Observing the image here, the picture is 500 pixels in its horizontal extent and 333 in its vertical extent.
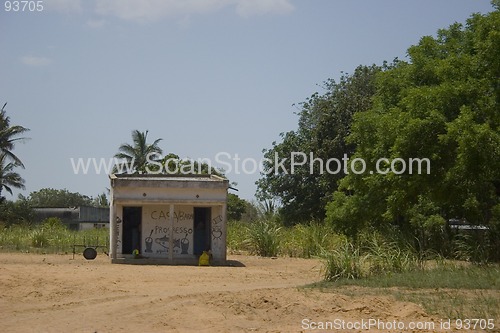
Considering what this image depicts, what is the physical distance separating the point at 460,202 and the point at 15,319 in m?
14.1

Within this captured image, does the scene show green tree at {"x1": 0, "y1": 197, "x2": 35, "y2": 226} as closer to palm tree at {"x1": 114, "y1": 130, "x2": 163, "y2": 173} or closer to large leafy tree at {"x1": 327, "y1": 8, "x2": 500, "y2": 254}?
palm tree at {"x1": 114, "y1": 130, "x2": 163, "y2": 173}

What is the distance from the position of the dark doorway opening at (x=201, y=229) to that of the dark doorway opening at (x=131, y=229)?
2.32m

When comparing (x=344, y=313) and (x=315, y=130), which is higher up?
(x=315, y=130)

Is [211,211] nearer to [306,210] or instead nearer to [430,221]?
[430,221]

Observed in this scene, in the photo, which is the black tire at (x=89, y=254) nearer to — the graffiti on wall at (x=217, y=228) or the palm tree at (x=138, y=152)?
the graffiti on wall at (x=217, y=228)

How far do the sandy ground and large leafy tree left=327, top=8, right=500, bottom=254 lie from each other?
4729 millimetres

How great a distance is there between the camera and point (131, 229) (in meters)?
Answer: 27.9

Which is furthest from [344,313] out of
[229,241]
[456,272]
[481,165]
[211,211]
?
[229,241]

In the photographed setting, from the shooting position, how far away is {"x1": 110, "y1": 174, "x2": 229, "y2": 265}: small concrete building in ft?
86.2

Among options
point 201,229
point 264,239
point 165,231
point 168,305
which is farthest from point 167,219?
point 168,305

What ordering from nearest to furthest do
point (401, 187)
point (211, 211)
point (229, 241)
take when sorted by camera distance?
point (401, 187)
point (211, 211)
point (229, 241)

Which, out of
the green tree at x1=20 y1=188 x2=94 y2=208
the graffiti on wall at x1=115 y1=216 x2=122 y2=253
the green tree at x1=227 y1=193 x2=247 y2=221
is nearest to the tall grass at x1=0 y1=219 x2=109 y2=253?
the graffiti on wall at x1=115 y1=216 x2=122 y2=253

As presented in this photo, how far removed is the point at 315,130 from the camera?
40.9 metres

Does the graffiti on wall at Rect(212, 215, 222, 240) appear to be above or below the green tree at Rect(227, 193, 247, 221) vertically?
below
